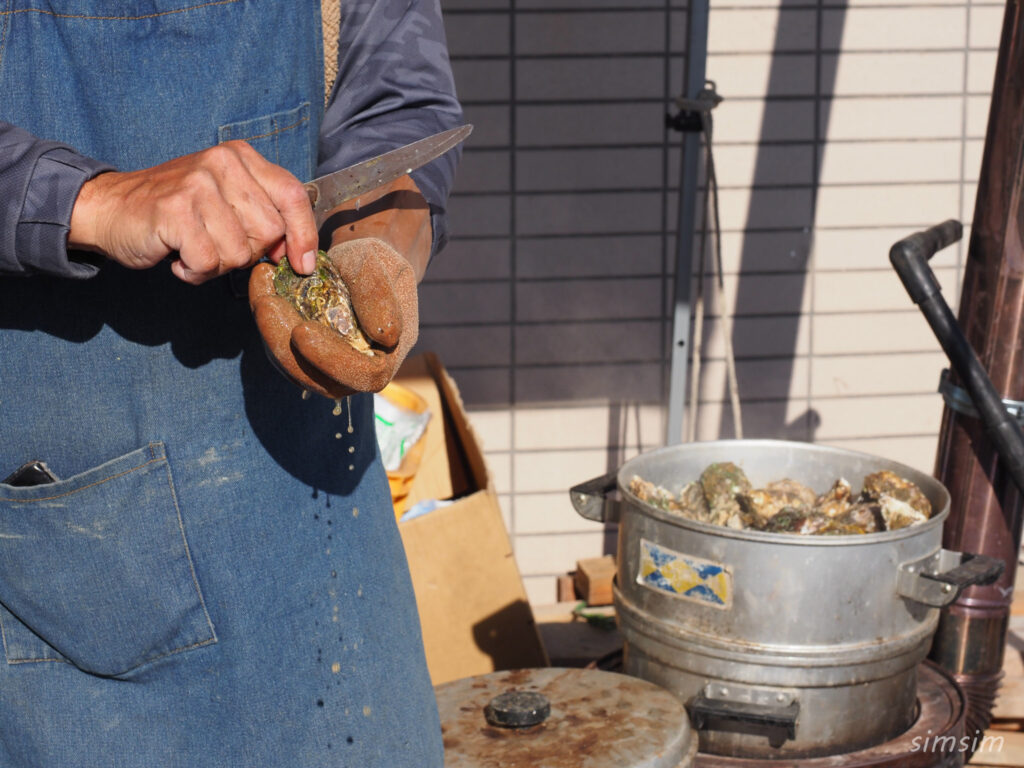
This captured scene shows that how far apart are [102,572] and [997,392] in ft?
6.61

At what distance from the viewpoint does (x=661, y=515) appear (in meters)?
2.04

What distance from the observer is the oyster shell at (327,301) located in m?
1.23

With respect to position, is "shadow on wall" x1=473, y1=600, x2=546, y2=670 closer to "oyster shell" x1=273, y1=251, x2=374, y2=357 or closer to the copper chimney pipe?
the copper chimney pipe

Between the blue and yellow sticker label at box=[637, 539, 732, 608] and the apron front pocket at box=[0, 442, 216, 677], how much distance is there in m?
1.01

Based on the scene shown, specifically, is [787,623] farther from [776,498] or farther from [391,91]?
[391,91]

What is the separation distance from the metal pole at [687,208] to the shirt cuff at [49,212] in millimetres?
1995

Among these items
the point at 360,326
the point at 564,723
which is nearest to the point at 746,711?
the point at 564,723

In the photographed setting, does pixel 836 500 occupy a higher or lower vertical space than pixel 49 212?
lower

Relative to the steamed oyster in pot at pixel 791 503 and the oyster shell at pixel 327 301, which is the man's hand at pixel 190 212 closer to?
the oyster shell at pixel 327 301

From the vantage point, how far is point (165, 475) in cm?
125

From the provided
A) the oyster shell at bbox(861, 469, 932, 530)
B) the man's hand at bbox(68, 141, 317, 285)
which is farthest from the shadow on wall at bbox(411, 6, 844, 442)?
the man's hand at bbox(68, 141, 317, 285)

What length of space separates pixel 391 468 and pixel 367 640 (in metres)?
1.44

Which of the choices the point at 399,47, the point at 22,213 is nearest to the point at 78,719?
the point at 22,213

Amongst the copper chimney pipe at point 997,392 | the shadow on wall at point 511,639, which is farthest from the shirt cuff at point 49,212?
the copper chimney pipe at point 997,392
